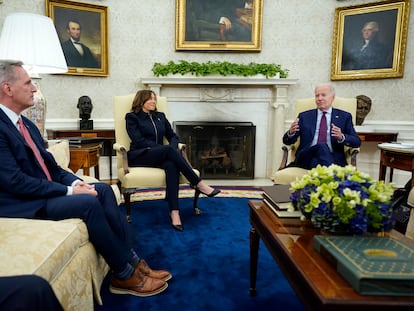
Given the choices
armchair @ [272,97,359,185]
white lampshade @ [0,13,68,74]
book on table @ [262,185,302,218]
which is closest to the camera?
book on table @ [262,185,302,218]

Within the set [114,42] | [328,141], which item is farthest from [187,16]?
[328,141]

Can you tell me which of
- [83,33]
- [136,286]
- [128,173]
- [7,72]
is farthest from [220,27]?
[136,286]

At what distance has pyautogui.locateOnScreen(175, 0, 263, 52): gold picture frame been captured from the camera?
497cm

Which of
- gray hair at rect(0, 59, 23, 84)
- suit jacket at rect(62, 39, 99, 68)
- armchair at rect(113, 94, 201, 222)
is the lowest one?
armchair at rect(113, 94, 201, 222)

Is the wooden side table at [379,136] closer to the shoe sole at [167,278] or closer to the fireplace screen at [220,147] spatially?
the fireplace screen at [220,147]

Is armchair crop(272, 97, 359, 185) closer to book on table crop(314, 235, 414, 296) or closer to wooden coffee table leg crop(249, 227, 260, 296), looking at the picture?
wooden coffee table leg crop(249, 227, 260, 296)

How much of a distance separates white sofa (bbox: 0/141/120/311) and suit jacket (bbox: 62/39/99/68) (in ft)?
12.2

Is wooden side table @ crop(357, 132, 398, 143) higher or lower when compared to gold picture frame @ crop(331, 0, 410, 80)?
lower

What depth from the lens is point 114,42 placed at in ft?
16.2

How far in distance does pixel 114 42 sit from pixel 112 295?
4.07 m

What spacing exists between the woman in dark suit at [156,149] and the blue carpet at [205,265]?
0.84ft

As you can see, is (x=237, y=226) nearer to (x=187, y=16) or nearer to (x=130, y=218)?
(x=130, y=218)

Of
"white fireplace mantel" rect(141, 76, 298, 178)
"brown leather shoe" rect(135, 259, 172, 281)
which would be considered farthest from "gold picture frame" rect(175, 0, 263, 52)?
"brown leather shoe" rect(135, 259, 172, 281)

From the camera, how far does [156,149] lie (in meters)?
3.04
